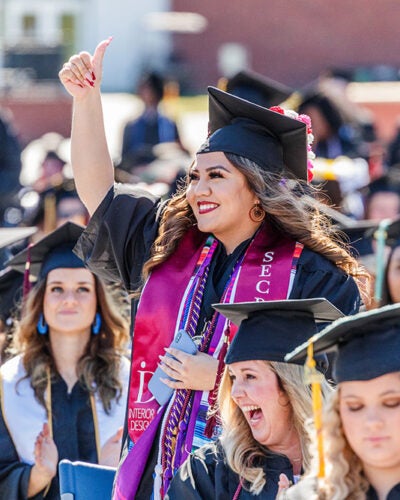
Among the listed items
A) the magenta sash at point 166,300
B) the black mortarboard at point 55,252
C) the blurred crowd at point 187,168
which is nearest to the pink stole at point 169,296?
the magenta sash at point 166,300

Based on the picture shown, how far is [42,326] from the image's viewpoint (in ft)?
20.5

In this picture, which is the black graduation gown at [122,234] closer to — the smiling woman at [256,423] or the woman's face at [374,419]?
the smiling woman at [256,423]

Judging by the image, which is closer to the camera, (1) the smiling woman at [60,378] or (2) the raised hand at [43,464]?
(2) the raised hand at [43,464]

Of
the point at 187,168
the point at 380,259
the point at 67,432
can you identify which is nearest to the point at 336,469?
the point at 187,168

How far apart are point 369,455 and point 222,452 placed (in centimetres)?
74

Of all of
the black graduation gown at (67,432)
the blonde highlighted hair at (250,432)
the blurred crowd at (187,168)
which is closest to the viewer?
the blonde highlighted hair at (250,432)

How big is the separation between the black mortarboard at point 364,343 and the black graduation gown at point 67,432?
2.35 meters

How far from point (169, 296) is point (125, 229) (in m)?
0.36

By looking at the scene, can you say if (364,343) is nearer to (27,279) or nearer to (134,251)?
(134,251)

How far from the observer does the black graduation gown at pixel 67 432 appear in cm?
591

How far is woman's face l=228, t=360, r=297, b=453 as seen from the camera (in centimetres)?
418

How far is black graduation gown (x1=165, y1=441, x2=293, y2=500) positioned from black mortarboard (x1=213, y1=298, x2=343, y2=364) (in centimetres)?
28

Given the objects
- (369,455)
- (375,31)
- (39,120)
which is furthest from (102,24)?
(369,455)

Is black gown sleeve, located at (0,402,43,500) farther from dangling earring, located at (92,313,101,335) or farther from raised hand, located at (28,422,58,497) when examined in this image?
dangling earring, located at (92,313,101,335)
